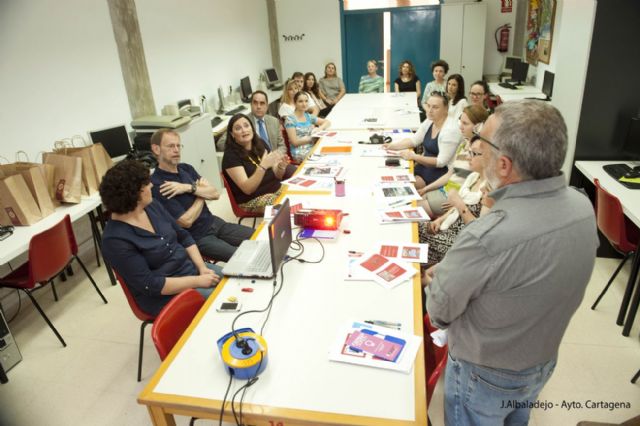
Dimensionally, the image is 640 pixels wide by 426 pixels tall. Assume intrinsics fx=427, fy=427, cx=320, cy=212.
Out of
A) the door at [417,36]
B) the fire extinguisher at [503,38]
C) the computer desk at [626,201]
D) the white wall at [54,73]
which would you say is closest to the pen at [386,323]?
the computer desk at [626,201]

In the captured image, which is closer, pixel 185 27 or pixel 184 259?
pixel 184 259

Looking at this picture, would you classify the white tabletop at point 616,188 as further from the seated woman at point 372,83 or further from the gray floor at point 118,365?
the seated woman at point 372,83

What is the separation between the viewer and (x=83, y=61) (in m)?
4.14

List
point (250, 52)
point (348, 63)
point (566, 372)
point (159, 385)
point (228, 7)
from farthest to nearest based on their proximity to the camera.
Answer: point (348, 63)
point (250, 52)
point (228, 7)
point (566, 372)
point (159, 385)

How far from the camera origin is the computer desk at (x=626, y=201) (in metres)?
2.72

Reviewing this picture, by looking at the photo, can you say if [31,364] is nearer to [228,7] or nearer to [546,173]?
[546,173]

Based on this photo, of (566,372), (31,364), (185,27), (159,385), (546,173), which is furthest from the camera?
(185,27)

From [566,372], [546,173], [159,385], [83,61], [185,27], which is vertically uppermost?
[185,27]

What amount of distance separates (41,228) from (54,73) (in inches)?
64.1

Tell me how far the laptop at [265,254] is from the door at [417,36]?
7461mm

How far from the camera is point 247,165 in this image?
360 cm

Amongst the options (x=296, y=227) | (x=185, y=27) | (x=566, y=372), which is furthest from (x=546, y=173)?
(x=185, y=27)

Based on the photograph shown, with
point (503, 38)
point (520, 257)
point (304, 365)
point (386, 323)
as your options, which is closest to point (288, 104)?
point (386, 323)

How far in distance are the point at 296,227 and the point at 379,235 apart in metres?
0.53
